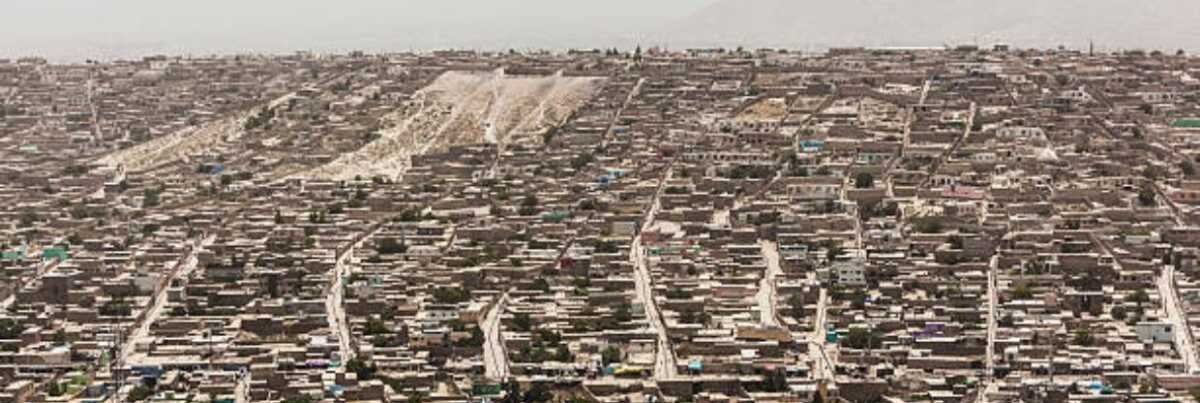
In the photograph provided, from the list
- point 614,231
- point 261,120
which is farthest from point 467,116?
point 614,231

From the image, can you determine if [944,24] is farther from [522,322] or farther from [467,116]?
[522,322]

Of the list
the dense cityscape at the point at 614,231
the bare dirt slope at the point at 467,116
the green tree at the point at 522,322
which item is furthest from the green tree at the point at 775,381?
the bare dirt slope at the point at 467,116

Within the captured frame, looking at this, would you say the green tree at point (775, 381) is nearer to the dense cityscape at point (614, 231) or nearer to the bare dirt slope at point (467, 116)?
the dense cityscape at point (614, 231)

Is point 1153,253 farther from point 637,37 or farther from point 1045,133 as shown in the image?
point 637,37

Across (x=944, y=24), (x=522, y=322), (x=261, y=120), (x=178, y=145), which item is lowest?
(x=522, y=322)

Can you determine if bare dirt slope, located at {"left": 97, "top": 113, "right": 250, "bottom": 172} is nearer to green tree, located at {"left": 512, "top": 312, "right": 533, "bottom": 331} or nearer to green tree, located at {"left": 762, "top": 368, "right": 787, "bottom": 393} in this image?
green tree, located at {"left": 512, "top": 312, "right": 533, "bottom": 331}
